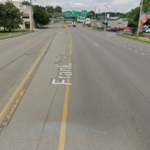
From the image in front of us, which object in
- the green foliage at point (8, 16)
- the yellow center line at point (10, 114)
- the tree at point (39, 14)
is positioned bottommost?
the yellow center line at point (10, 114)

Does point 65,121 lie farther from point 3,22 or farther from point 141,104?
point 3,22

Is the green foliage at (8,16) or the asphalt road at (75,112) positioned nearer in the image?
the asphalt road at (75,112)

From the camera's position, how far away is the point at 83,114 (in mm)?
4656

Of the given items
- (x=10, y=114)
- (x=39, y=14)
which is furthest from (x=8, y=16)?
(x=10, y=114)

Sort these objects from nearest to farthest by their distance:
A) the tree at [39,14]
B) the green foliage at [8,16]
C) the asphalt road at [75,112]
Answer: the asphalt road at [75,112]
the green foliage at [8,16]
the tree at [39,14]

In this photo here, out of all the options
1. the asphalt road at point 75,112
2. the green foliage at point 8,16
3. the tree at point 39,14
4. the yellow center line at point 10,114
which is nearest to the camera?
the asphalt road at point 75,112

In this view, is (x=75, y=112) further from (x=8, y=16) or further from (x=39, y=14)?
(x=39, y=14)

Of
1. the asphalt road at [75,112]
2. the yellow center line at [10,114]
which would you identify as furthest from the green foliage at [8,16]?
the yellow center line at [10,114]

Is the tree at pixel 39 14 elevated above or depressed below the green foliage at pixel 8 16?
above

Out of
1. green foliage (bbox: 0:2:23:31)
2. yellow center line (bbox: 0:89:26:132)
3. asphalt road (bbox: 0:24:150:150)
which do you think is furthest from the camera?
green foliage (bbox: 0:2:23:31)

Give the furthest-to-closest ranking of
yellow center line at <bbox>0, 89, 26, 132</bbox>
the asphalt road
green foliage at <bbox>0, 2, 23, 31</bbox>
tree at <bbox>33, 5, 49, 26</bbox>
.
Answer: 1. tree at <bbox>33, 5, 49, 26</bbox>
2. green foliage at <bbox>0, 2, 23, 31</bbox>
3. yellow center line at <bbox>0, 89, 26, 132</bbox>
4. the asphalt road

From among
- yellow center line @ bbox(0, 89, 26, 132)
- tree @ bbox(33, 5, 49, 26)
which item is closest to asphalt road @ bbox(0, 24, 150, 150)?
yellow center line @ bbox(0, 89, 26, 132)

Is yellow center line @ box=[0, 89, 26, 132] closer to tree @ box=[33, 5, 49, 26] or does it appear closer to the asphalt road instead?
the asphalt road

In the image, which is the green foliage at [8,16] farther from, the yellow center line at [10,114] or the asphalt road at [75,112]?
the yellow center line at [10,114]
